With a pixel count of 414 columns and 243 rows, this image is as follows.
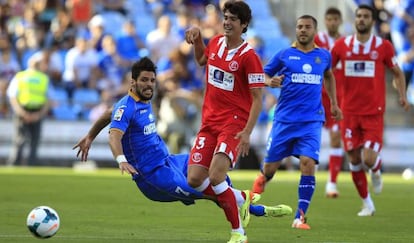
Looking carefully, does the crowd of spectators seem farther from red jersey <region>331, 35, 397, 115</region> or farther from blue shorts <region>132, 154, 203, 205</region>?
blue shorts <region>132, 154, 203, 205</region>

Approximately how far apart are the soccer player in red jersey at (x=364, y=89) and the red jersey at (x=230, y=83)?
448 cm

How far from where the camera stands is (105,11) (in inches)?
1176

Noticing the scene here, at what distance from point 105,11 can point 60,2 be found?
4.33 ft

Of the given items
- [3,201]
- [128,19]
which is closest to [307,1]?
[128,19]

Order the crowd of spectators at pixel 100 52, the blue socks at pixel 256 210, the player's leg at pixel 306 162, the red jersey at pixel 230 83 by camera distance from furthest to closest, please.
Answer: the crowd of spectators at pixel 100 52
the player's leg at pixel 306 162
the blue socks at pixel 256 210
the red jersey at pixel 230 83

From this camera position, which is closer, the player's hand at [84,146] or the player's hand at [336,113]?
the player's hand at [84,146]

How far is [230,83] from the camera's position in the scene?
10.6 meters

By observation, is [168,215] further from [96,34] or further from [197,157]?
[96,34]

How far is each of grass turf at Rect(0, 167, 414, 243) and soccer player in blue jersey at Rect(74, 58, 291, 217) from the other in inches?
17.3

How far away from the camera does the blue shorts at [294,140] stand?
12672mm

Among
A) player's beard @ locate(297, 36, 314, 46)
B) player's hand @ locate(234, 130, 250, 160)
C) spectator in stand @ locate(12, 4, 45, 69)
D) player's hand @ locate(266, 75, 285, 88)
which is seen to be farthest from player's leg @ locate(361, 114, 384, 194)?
spectator in stand @ locate(12, 4, 45, 69)

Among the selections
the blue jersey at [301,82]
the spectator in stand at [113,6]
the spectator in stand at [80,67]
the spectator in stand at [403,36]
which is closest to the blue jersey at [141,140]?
the blue jersey at [301,82]

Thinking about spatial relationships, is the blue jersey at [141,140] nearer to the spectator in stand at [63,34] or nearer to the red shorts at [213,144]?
the red shorts at [213,144]

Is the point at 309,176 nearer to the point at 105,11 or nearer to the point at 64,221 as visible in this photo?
the point at 64,221
